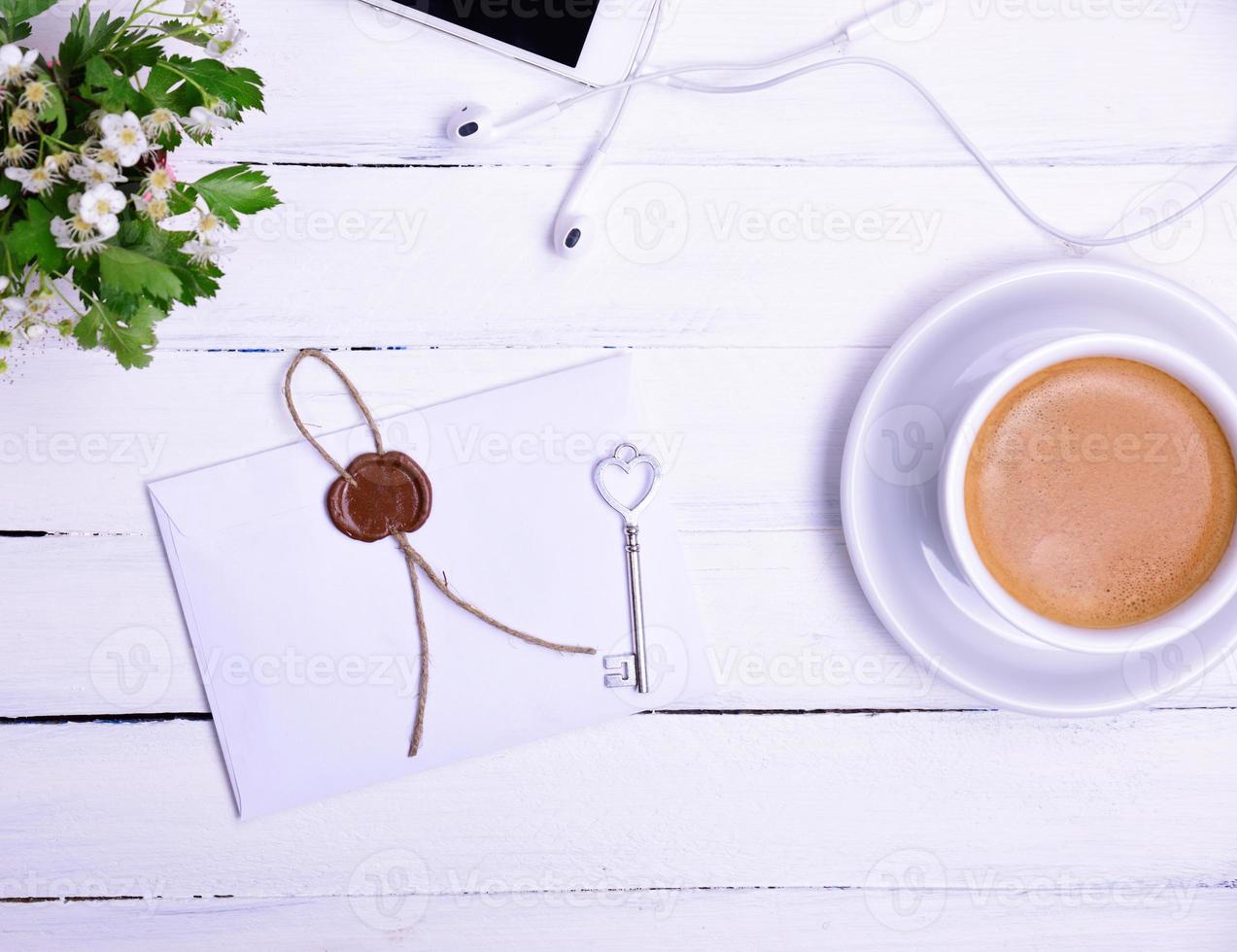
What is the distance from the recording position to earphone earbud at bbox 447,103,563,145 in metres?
0.80

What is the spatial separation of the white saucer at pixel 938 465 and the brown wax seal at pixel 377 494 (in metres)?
0.38

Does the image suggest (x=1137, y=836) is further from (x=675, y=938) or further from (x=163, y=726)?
(x=163, y=726)

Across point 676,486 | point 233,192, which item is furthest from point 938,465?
point 233,192

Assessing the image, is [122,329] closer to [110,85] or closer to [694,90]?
[110,85]

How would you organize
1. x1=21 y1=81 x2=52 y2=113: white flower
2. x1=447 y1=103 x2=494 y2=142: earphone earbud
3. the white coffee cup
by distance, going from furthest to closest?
x1=447 y1=103 x2=494 y2=142: earphone earbud
the white coffee cup
x1=21 y1=81 x2=52 y2=113: white flower

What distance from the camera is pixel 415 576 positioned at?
0.83 metres

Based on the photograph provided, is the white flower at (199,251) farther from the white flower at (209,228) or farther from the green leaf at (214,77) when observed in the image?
the green leaf at (214,77)

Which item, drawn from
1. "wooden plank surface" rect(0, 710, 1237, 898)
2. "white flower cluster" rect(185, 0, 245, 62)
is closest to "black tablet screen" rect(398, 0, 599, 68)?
"white flower cluster" rect(185, 0, 245, 62)

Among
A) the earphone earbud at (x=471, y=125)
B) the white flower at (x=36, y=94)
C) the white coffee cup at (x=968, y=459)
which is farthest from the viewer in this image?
the earphone earbud at (x=471, y=125)

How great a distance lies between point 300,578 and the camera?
0.83 m

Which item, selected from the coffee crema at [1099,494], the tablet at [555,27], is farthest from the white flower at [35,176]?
the coffee crema at [1099,494]

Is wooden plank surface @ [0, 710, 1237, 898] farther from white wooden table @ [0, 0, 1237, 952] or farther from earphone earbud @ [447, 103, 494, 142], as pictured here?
earphone earbud @ [447, 103, 494, 142]

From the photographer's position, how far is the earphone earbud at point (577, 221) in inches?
31.8

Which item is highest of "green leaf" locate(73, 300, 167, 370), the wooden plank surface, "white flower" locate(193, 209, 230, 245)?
"white flower" locate(193, 209, 230, 245)
